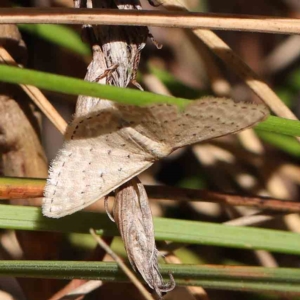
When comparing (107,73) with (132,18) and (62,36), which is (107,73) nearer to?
(132,18)

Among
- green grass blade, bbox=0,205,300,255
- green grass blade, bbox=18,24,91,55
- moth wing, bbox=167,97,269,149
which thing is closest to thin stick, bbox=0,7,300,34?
moth wing, bbox=167,97,269,149

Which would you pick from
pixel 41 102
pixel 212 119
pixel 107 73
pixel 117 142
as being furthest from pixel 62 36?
pixel 212 119

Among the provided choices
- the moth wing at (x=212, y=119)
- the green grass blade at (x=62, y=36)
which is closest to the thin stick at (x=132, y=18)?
the moth wing at (x=212, y=119)

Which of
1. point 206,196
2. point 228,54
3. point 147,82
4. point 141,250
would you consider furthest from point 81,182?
Answer: point 147,82

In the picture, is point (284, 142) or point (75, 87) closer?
point (75, 87)

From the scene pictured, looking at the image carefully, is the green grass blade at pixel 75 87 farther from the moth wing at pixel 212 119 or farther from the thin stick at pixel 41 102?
the thin stick at pixel 41 102

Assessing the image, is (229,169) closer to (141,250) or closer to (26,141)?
(26,141)
